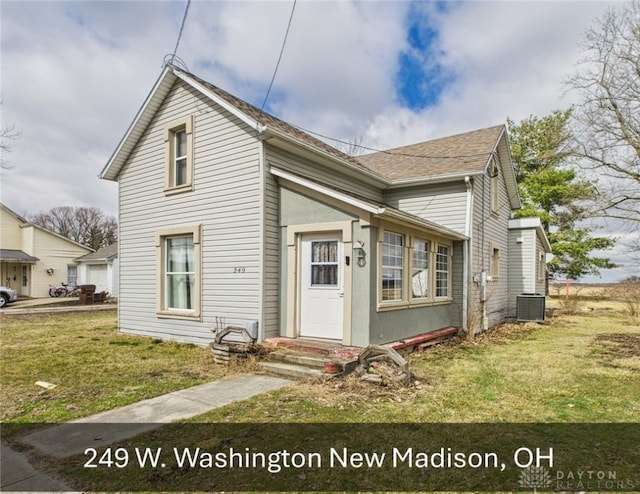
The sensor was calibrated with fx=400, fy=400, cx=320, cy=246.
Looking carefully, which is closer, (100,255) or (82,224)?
(100,255)

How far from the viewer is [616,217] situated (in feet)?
59.8

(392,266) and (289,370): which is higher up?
(392,266)

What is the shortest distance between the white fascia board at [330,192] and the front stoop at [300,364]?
2632 mm

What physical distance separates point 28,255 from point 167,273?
2315cm

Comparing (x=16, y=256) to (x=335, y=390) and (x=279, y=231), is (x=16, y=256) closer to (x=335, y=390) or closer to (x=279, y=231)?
(x=279, y=231)

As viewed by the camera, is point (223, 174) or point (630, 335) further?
point (630, 335)

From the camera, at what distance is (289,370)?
671cm

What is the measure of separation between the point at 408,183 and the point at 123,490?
10.5 metres

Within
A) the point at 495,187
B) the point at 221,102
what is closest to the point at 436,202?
the point at 495,187

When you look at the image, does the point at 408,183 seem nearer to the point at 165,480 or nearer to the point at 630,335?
the point at 630,335

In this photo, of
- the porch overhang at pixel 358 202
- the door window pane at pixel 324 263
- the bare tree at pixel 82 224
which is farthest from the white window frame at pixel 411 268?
the bare tree at pixel 82 224

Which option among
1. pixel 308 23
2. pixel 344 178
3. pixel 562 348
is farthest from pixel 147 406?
pixel 562 348

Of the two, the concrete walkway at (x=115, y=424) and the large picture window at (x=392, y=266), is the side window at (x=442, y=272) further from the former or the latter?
the concrete walkway at (x=115, y=424)

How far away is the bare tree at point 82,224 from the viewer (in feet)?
159
